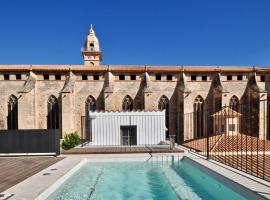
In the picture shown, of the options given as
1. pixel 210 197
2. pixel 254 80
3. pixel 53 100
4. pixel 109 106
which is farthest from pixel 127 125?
pixel 254 80

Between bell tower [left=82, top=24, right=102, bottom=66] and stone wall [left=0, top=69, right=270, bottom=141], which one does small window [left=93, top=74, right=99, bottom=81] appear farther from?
bell tower [left=82, top=24, right=102, bottom=66]

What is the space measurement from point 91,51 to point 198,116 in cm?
3197

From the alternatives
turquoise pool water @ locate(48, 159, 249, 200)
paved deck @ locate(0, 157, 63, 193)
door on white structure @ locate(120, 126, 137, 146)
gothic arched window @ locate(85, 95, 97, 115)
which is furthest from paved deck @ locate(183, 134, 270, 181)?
gothic arched window @ locate(85, 95, 97, 115)

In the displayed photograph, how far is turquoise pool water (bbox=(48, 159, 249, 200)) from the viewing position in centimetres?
692

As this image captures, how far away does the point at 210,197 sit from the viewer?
265 inches

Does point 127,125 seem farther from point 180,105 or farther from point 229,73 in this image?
point 229,73

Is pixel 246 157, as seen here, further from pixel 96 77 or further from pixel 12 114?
pixel 12 114

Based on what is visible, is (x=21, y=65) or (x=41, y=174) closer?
(x=41, y=174)

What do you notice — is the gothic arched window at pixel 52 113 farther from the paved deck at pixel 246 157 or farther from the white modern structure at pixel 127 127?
the paved deck at pixel 246 157

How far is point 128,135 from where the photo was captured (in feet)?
67.0

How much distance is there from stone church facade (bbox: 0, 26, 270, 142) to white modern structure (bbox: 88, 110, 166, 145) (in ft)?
13.6

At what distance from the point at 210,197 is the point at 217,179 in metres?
1.20

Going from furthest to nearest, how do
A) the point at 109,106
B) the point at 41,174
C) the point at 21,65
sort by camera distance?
the point at 21,65 < the point at 109,106 < the point at 41,174

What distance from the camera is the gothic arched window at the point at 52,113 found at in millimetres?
25891
